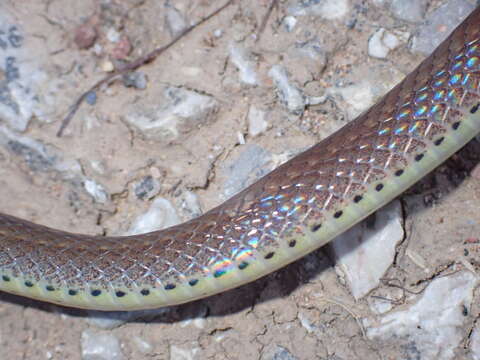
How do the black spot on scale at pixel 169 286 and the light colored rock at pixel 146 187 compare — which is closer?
the black spot on scale at pixel 169 286

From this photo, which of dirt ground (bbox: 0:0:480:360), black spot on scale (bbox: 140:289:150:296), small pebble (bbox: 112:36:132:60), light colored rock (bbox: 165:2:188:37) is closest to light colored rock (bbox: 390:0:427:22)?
dirt ground (bbox: 0:0:480:360)

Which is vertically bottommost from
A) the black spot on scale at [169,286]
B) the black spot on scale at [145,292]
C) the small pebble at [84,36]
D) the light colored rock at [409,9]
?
the black spot on scale at [145,292]

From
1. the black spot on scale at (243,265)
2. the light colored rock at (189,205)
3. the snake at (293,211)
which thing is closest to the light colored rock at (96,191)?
the light colored rock at (189,205)

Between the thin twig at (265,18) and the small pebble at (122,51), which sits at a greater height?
the thin twig at (265,18)

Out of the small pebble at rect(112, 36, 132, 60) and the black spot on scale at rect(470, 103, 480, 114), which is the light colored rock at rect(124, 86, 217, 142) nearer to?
the small pebble at rect(112, 36, 132, 60)

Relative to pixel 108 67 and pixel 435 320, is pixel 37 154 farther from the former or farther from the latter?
pixel 435 320

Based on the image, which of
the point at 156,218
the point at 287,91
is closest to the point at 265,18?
the point at 287,91

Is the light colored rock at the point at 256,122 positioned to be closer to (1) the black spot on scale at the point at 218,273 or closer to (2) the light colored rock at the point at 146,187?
(2) the light colored rock at the point at 146,187
